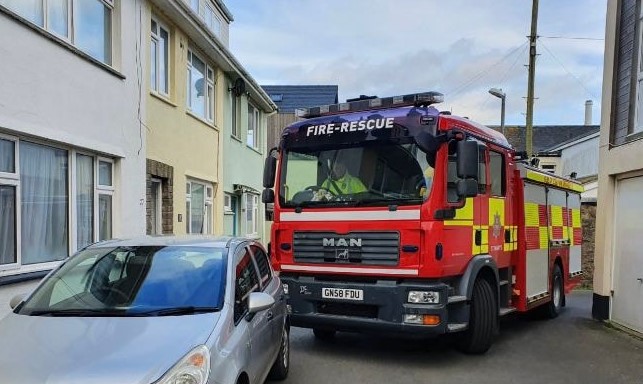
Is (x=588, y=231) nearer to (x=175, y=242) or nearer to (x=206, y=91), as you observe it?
(x=206, y=91)

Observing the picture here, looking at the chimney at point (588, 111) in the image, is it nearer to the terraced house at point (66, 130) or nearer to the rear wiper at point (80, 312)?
the terraced house at point (66, 130)

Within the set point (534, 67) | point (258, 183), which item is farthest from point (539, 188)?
point (258, 183)

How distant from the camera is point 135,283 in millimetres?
4336

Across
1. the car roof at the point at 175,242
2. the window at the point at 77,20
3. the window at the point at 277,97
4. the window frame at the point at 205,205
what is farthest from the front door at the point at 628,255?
the window at the point at 277,97

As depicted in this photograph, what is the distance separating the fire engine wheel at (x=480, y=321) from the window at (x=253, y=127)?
12.4 m

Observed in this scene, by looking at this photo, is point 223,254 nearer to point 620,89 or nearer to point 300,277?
point 300,277

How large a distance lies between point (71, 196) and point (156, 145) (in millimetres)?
2916

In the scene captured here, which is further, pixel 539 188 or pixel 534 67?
pixel 534 67

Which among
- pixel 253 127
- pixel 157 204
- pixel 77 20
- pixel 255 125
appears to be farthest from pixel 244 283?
pixel 255 125

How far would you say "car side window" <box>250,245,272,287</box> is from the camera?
5.44 meters

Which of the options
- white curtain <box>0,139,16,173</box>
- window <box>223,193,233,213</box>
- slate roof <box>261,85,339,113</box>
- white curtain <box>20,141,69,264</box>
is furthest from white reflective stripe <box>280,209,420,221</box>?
slate roof <box>261,85,339,113</box>

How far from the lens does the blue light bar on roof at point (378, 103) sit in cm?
652

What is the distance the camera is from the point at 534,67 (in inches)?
700

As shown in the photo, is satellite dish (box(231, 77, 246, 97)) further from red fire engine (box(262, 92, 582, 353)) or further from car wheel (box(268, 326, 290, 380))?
car wheel (box(268, 326, 290, 380))
